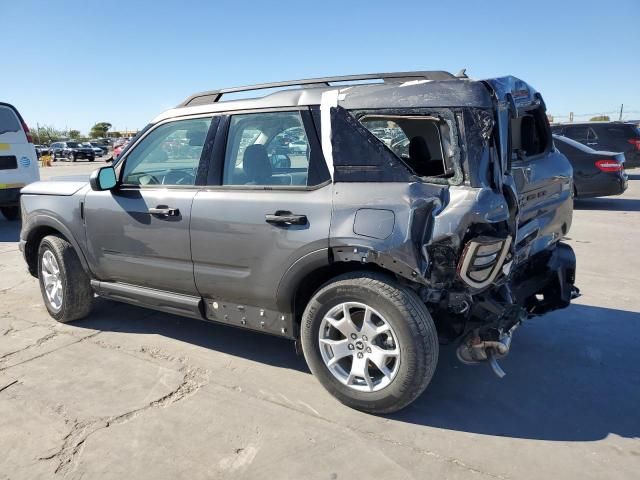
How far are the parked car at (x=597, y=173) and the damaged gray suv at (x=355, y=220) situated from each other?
728cm

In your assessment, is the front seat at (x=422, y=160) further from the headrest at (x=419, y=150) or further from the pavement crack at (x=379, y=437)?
the pavement crack at (x=379, y=437)

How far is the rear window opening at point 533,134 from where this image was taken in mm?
3641

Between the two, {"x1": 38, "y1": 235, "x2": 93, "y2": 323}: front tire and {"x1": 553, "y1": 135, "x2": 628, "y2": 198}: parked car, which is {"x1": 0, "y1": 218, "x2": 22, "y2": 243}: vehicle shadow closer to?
{"x1": 38, "y1": 235, "x2": 93, "y2": 323}: front tire

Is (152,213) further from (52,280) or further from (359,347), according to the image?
(359,347)

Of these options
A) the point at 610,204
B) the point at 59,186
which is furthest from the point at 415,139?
the point at 610,204

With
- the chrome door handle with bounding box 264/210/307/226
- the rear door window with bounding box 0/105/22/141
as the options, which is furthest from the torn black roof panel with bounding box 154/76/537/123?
the rear door window with bounding box 0/105/22/141

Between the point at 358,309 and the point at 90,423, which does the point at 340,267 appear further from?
the point at 90,423

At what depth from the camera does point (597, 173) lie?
1014 centimetres

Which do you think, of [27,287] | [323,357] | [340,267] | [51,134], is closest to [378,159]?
[340,267]

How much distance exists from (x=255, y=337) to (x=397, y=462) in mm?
1954

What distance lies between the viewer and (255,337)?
14.0 ft

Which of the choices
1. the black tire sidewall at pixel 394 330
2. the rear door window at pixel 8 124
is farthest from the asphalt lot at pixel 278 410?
the rear door window at pixel 8 124

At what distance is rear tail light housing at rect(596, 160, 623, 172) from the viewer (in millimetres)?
10008

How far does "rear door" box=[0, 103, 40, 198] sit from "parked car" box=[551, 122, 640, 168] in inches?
526
